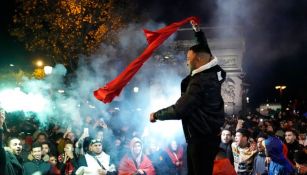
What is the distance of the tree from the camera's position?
2327 cm

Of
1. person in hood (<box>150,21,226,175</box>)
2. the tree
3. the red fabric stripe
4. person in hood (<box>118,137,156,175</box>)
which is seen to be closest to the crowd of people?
person in hood (<box>118,137,156,175</box>)

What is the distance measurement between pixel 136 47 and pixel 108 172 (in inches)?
396

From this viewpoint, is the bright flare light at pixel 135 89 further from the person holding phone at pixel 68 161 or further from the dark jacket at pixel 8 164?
the dark jacket at pixel 8 164

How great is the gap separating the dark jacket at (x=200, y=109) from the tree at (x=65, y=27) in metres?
19.4

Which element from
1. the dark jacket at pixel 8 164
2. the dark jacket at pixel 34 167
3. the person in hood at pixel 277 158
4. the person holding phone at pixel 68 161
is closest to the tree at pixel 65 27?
the person holding phone at pixel 68 161

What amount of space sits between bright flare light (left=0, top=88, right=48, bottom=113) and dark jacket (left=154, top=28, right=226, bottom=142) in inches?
366

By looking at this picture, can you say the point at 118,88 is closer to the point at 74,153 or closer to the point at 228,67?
the point at 74,153

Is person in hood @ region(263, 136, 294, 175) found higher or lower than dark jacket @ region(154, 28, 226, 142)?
lower

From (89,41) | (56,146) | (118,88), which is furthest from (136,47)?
(118,88)

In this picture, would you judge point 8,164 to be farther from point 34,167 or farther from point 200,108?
point 200,108

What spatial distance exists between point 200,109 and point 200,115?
0.07 meters

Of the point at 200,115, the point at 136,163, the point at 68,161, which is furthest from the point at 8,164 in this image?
the point at 200,115

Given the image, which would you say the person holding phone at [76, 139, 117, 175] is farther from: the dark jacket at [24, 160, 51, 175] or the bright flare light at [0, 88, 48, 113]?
the bright flare light at [0, 88, 48, 113]

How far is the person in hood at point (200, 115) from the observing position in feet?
13.5
